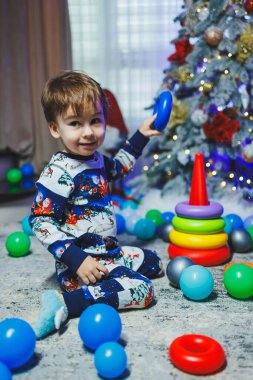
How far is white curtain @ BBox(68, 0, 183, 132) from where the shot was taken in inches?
148

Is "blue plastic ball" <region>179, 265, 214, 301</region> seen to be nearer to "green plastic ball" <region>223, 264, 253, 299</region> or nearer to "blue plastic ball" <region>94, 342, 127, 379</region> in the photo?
"green plastic ball" <region>223, 264, 253, 299</region>

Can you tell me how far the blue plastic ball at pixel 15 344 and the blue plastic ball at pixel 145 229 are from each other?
1.20 metres

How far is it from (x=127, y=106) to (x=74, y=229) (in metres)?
2.50

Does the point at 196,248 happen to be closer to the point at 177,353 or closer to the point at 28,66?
the point at 177,353

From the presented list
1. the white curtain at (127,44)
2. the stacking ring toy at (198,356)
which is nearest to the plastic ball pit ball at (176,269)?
the stacking ring toy at (198,356)

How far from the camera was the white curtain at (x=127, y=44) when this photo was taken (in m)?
3.75

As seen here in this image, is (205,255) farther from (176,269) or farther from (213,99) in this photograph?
(213,99)

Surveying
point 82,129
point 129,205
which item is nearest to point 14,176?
point 129,205

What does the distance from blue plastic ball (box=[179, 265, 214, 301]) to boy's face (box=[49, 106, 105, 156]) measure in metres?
0.53

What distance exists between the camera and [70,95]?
5.04ft

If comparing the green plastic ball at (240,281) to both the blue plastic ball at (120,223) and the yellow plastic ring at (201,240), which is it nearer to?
the yellow plastic ring at (201,240)

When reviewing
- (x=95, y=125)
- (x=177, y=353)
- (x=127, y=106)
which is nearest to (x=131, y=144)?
(x=95, y=125)

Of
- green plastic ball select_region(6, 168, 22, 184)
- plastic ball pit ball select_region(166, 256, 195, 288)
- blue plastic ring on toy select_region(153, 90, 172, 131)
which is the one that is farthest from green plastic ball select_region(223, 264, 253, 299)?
green plastic ball select_region(6, 168, 22, 184)

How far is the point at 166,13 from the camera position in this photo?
371 cm
